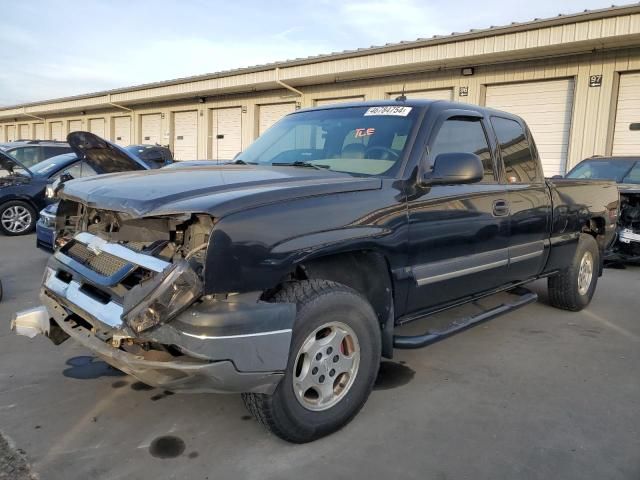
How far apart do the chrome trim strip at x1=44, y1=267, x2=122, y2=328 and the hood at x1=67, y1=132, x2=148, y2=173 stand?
1762mm

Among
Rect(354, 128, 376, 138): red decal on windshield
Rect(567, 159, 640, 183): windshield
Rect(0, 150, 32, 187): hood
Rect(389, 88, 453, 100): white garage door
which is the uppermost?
Rect(389, 88, 453, 100): white garage door

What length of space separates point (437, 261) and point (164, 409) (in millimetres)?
1938

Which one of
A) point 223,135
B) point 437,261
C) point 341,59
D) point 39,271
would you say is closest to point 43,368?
point 437,261

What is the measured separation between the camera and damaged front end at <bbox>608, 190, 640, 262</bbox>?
767 centimetres

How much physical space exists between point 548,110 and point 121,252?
13245mm

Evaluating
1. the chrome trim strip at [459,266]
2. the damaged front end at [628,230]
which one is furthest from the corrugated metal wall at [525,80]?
the chrome trim strip at [459,266]

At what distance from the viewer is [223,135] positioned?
22.7 metres

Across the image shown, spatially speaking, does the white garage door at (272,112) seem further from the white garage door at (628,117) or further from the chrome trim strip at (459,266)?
the chrome trim strip at (459,266)

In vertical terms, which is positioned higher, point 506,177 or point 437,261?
point 506,177

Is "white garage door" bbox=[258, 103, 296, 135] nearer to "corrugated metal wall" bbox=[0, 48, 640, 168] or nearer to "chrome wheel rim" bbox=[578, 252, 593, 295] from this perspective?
"corrugated metal wall" bbox=[0, 48, 640, 168]

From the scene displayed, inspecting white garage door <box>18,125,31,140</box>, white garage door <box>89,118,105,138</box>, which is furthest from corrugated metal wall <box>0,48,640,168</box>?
white garage door <box>18,125,31,140</box>

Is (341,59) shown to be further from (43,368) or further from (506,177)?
(43,368)

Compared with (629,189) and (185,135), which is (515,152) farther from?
(185,135)

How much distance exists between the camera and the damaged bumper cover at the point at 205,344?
2311 mm
